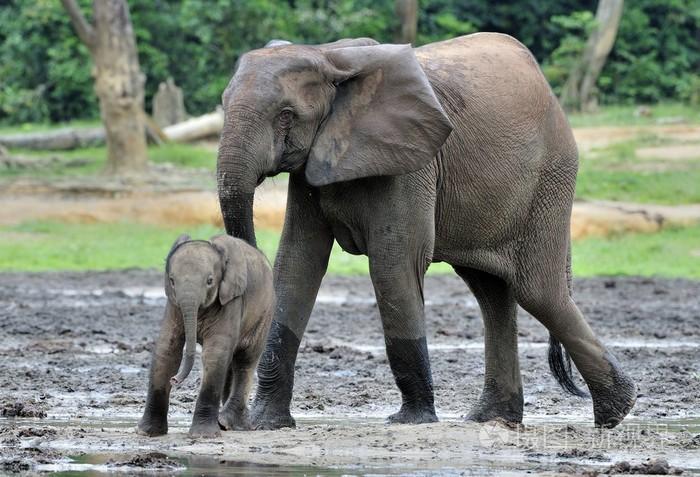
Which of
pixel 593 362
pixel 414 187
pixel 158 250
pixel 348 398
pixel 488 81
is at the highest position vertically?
pixel 488 81

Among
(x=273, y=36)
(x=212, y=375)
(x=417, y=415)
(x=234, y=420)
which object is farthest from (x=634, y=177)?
(x=212, y=375)

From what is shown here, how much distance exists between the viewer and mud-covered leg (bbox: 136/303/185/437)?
7633 mm

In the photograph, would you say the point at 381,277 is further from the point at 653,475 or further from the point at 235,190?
the point at 653,475

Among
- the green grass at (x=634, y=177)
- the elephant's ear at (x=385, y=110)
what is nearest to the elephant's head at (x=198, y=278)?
the elephant's ear at (x=385, y=110)

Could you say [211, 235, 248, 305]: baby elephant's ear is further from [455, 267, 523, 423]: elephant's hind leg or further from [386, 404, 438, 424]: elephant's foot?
[455, 267, 523, 423]: elephant's hind leg

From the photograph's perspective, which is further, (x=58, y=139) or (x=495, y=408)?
(x=58, y=139)

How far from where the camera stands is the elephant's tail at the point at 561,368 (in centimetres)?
942

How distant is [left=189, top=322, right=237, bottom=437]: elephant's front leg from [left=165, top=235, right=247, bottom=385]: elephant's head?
0.46 ft

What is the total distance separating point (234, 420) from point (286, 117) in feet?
5.33

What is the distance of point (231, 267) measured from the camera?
301 inches

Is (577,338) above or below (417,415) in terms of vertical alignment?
above

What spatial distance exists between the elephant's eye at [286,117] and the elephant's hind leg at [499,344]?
177cm

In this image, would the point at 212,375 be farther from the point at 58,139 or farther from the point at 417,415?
the point at 58,139

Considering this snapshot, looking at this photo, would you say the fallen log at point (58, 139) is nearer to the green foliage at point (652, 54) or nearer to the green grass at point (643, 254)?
the green foliage at point (652, 54)
